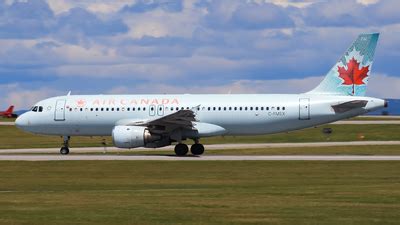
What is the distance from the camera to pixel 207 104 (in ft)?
170

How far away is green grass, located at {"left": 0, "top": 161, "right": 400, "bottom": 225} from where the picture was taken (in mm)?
19734

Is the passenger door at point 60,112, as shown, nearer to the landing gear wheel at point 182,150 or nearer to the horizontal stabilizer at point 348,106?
the landing gear wheel at point 182,150

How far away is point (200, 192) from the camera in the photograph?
27.0 metres

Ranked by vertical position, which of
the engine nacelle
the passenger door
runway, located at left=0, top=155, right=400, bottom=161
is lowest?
runway, located at left=0, top=155, right=400, bottom=161

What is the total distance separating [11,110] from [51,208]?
131782 mm

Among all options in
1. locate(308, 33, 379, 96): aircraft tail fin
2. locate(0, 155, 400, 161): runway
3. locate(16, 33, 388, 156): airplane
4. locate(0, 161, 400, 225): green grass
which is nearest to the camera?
locate(0, 161, 400, 225): green grass

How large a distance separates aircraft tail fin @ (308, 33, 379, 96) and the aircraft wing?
309 inches

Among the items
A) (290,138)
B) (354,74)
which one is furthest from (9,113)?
(354,74)

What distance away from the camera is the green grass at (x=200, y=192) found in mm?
19734

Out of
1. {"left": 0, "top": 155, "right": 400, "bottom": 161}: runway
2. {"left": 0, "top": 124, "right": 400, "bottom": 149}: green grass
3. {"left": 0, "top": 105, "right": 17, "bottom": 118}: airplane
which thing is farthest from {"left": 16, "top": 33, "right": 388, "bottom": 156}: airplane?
{"left": 0, "top": 105, "right": 17, "bottom": 118}: airplane

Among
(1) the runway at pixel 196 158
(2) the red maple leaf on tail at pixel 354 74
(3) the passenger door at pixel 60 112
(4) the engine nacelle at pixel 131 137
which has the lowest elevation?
(1) the runway at pixel 196 158

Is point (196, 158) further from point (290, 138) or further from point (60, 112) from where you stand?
point (290, 138)

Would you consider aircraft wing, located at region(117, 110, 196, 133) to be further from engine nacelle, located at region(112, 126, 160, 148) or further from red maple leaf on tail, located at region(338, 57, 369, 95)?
red maple leaf on tail, located at region(338, 57, 369, 95)

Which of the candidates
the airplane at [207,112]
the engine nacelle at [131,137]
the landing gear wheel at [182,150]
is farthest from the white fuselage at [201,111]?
the engine nacelle at [131,137]
